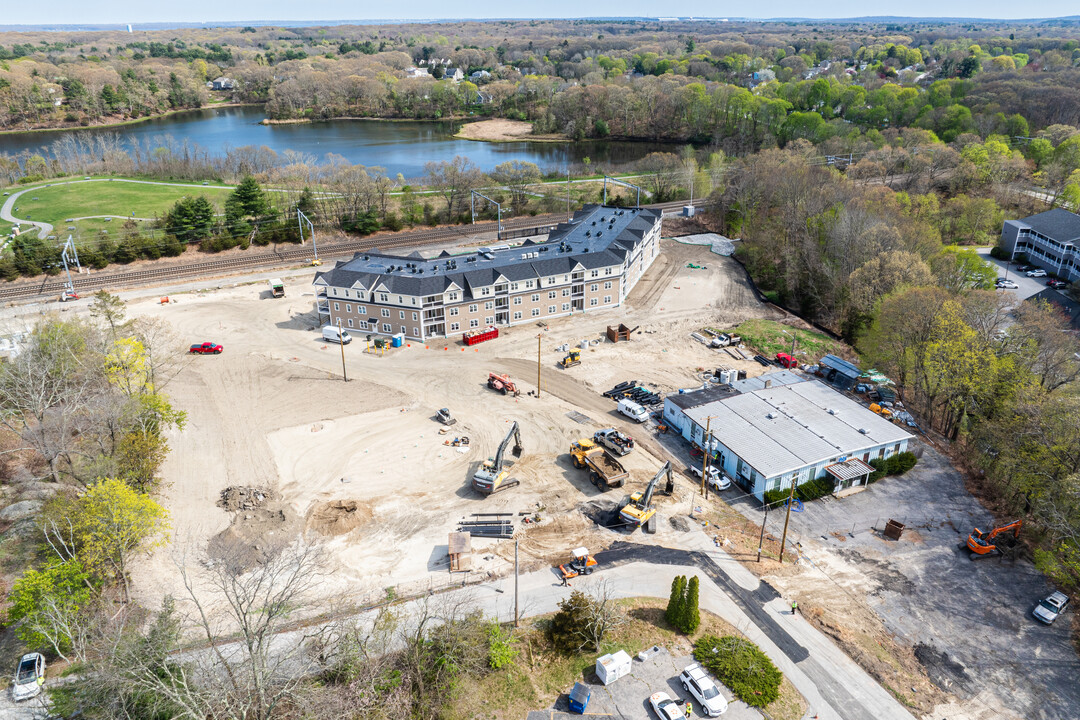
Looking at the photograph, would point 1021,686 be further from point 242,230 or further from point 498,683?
point 242,230

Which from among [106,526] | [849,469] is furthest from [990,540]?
[106,526]

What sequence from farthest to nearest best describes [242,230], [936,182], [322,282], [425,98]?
[425,98]
[936,182]
[242,230]
[322,282]

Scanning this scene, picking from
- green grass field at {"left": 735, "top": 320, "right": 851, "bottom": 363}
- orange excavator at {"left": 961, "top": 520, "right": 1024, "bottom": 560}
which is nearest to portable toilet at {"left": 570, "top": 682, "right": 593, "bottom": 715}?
orange excavator at {"left": 961, "top": 520, "right": 1024, "bottom": 560}

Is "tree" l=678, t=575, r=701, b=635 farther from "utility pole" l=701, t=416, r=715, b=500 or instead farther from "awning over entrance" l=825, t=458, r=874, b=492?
"awning over entrance" l=825, t=458, r=874, b=492

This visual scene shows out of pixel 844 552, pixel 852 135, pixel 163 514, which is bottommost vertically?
pixel 844 552

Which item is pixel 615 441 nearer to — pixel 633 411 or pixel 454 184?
pixel 633 411

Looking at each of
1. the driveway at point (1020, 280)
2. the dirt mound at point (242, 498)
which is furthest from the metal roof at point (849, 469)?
the driveway at point (1020, 280)

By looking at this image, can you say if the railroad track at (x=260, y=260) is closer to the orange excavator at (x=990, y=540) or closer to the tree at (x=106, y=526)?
the tree at (x=106, y=526)

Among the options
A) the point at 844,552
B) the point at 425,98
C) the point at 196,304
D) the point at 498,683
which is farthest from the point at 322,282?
the point at 425,98
